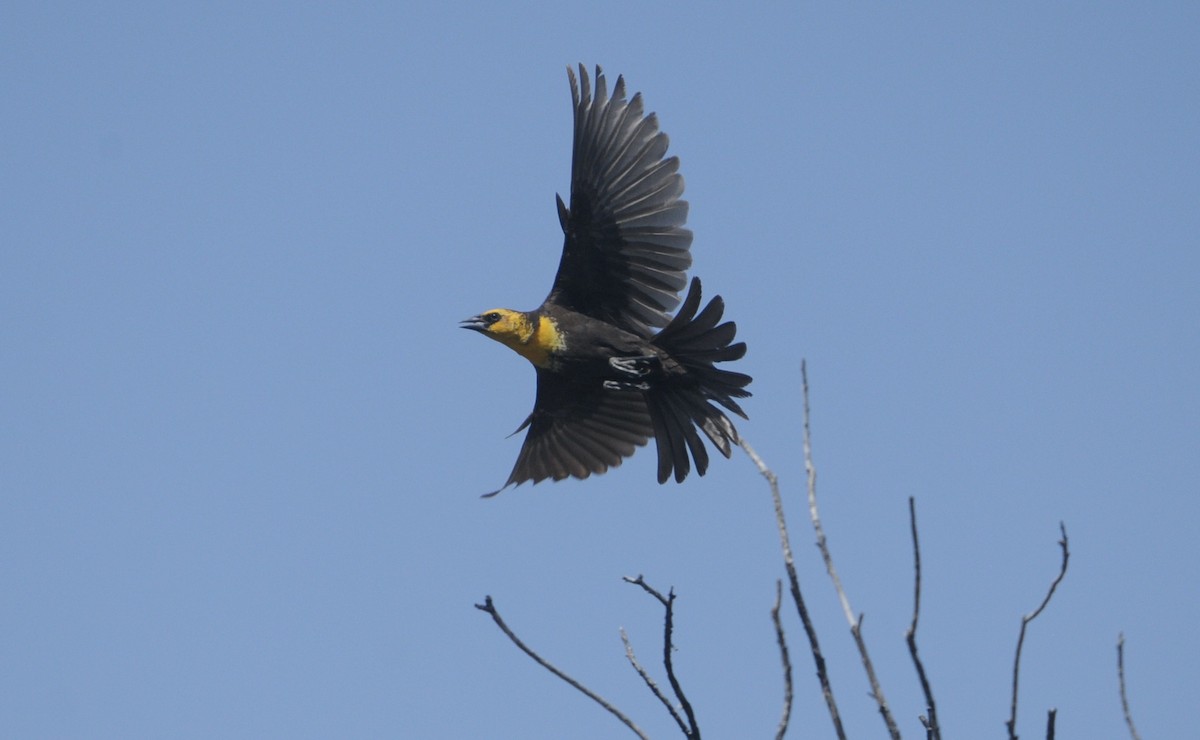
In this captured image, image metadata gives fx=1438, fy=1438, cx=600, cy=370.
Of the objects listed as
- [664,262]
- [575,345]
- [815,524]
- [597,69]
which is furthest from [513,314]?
[815,524]

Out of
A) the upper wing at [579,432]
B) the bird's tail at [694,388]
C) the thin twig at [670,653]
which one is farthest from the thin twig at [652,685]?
the upper wing at [579,432]

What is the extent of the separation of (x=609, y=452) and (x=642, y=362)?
1.30 m

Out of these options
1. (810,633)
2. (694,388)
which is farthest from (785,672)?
(694,388)

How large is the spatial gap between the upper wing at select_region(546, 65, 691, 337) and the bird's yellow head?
0.20 m

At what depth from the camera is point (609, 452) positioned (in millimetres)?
7676

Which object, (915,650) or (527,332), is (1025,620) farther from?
(527,332)

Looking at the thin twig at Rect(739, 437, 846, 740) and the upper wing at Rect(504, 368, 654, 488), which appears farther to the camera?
the upper wing at Rect(504, 368, 654, 488)

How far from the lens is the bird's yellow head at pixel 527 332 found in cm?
687

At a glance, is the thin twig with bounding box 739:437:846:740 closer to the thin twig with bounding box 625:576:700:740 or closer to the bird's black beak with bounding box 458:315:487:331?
the thin twig with bounding box 625:576:700:740

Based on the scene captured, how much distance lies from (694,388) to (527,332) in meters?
0.95

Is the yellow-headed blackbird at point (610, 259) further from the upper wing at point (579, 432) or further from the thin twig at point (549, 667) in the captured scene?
the thin twig at point (549, 667)

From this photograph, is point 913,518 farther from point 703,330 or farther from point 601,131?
point 601,131

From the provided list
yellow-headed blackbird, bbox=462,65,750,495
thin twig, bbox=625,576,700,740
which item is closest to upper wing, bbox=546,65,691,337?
yellow-headed blackbird, bbox=462,65,750,495

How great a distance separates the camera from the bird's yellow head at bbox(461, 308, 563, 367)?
271 inches
